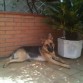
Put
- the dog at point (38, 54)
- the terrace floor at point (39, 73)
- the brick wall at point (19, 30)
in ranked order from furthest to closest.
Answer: the brick wall at point (19, 30)
the dog at point (38, 54)
the terrace floor at point (39, 73)

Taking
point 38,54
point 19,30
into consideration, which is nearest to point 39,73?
point 38,54

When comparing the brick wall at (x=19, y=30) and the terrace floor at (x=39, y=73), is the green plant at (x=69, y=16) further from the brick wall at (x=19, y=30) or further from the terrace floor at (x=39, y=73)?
the terrace floor at (x=39, y=73)

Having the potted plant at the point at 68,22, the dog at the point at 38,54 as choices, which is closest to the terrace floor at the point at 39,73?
the dog at the point at 38,54

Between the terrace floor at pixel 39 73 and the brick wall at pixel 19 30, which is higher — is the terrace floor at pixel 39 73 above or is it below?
below

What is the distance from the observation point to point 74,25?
3879mm

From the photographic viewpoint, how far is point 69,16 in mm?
3836

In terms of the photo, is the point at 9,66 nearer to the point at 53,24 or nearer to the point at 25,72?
the point at 25,72

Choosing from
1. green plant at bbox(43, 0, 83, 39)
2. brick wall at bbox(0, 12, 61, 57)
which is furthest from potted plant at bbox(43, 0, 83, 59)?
→ brick wall at bbox(0, 12, 61, 57)

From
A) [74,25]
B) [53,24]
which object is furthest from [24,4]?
[74,25]

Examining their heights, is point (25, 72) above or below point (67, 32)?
below

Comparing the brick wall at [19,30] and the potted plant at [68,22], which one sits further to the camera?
the brick wall at [19,30]

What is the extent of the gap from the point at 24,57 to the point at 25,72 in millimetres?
644

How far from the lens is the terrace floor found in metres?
2.91

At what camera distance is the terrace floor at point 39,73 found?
2.91 m
